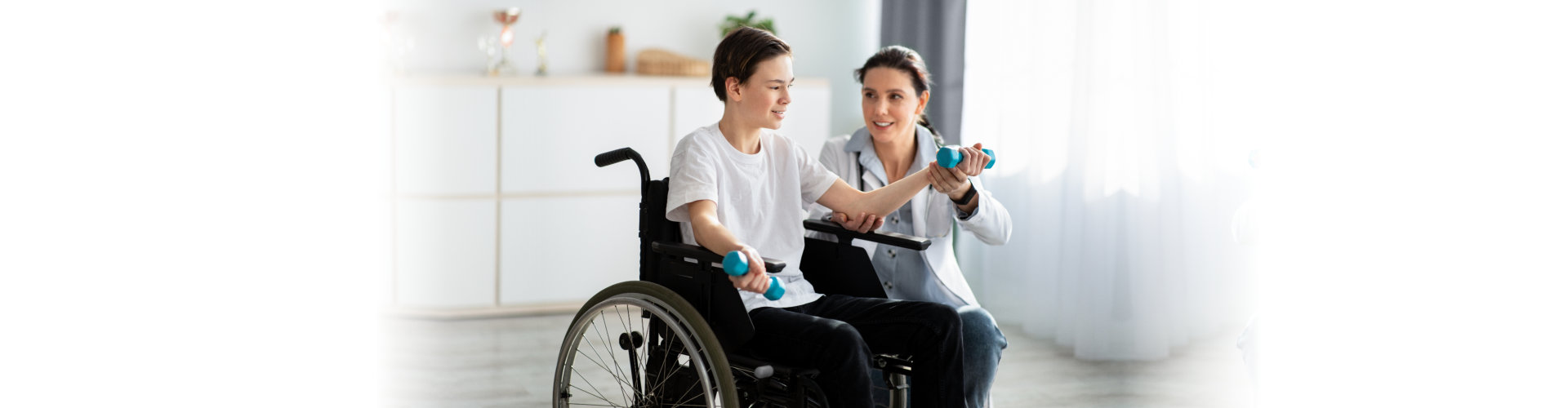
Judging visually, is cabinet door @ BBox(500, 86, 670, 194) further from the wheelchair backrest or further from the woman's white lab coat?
the wheelchair backrest

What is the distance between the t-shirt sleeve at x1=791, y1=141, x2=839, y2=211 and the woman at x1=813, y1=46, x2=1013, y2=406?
0.18 feet

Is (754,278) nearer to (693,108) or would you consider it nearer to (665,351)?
(665,351)

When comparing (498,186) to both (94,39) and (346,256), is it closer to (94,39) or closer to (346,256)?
(346,256)

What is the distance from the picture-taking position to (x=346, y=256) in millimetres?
3889

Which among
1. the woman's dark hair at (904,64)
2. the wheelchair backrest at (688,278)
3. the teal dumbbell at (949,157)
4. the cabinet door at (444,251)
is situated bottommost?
the cabinet door at (444,251)

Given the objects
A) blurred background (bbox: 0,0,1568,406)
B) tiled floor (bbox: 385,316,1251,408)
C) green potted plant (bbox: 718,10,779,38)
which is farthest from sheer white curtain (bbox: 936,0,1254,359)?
green potted plant (bbox: 718,10,779,38)

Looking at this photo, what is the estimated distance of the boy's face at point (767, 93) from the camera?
78.7 inches

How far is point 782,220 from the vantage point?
2.09 meters

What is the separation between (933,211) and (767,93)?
0.48 metres

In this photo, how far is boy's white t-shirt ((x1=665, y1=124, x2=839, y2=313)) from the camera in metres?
1.98

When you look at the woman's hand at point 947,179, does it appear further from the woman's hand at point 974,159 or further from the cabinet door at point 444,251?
the cabinet door at point 444,251

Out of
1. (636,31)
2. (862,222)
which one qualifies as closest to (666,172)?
(636,31)

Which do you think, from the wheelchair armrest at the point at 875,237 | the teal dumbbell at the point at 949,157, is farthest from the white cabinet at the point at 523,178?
the teal dumbbell at the point at 949,157

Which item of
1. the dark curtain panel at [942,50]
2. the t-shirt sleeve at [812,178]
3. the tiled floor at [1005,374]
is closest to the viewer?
the t-shirt sleeve at [812,178]
